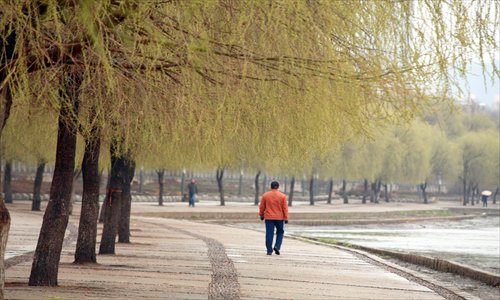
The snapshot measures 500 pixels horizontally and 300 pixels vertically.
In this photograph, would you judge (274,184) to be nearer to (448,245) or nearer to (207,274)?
(207,274)

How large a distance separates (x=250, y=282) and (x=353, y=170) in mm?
60507

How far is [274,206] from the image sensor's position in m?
22.6

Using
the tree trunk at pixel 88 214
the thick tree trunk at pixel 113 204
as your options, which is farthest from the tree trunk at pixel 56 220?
the thick tree trunk at pixel 113 204

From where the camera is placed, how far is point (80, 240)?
58.7 feet

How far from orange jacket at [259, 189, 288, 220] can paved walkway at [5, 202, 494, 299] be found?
0.92 meters

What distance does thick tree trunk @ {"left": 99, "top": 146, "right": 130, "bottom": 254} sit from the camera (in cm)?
2100

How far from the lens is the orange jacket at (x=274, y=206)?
890 inches

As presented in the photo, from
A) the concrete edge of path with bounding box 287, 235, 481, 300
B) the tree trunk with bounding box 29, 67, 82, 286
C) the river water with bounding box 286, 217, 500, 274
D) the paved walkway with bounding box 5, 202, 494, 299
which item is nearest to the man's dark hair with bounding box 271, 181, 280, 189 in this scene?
the paved walkway with bounding box 5, 202, 494, 299

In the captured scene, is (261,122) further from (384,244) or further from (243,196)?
(243,196)

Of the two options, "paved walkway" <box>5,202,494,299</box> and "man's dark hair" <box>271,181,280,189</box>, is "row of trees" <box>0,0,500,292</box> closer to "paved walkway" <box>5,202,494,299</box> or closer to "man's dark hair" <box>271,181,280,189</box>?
"paved walkway" <box>5,202,494,299</box>

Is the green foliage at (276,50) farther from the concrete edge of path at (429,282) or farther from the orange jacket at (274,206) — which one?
the orange jacket at (274,206)

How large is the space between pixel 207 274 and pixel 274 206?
5691 mm

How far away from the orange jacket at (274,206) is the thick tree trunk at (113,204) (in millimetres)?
3247

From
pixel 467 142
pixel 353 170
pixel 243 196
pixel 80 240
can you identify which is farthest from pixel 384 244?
pixel 467 142
